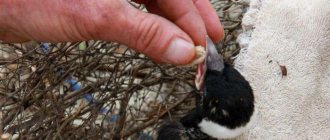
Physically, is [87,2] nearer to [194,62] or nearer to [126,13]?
[126,13]

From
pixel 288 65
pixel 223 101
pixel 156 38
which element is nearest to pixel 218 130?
pixel 223 101

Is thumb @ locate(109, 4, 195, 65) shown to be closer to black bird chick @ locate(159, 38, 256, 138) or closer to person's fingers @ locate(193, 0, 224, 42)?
black bird chick @ locate(159, 38, 256, 138)

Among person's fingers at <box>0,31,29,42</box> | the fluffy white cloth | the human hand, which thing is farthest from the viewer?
the fluffy white cloth

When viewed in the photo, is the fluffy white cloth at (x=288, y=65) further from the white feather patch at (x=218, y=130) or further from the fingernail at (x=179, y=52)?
the fingernail at (x=179, y=52)

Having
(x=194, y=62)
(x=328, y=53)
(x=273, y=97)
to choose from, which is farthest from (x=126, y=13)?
(x=328, y=53)

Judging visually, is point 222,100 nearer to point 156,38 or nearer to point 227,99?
point 227,99

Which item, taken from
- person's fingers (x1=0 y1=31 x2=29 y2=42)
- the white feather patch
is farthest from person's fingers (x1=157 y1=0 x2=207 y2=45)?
person's fingers (x1=0 y1=31 x2=29 y2=42)

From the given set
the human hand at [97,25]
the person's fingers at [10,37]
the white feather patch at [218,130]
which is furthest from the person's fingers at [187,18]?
the person's fingers at [10,37]
